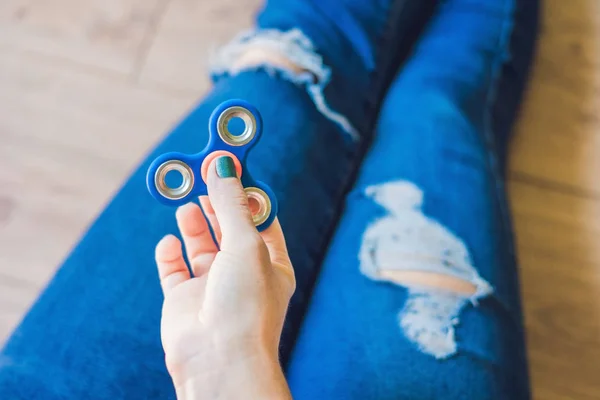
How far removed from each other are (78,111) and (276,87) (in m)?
0.35

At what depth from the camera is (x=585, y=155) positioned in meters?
0.79

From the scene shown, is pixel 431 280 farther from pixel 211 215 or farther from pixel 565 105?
pixel 565 105

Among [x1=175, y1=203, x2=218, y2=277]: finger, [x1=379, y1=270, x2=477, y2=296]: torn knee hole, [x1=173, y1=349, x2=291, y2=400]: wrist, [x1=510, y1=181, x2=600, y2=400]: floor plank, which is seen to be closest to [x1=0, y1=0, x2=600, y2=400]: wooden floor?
[x1=510, y1=181, x2=600, y2=400]: floor plank

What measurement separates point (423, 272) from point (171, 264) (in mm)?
218

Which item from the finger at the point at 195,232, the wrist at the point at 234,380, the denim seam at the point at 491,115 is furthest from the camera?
the denim seam at the point at 491,115

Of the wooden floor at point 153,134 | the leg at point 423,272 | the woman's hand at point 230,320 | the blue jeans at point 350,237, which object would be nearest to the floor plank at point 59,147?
the wooden floor at point 153,134

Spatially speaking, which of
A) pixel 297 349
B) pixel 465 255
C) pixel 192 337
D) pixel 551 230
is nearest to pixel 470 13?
pixel 551 230

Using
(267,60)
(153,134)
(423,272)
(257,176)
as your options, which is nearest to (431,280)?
(423,272)

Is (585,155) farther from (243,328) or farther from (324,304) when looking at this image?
(243,328)

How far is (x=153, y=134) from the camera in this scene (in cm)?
78

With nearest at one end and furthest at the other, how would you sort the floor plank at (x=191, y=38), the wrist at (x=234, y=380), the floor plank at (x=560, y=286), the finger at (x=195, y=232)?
the wrist at (x=234, y=380), the finger at (x=195, y=232), the floor plank at (x=560, y=286), the floor plank at (x=191, y=38)

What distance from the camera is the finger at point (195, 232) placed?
40 cm

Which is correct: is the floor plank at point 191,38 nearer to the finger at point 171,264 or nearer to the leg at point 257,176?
the leg at point 257,176

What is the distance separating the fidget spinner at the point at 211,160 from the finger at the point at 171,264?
0.10ft
